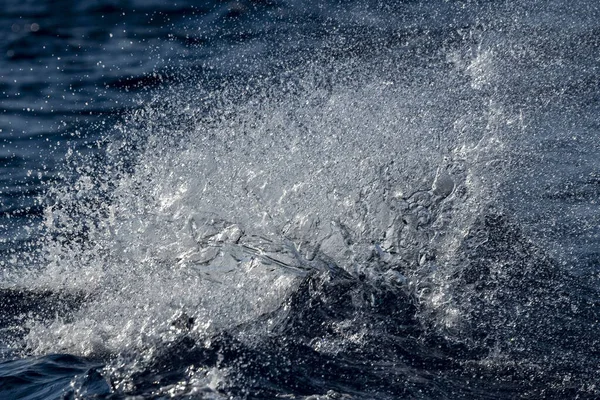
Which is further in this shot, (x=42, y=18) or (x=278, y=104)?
(x=42, y=18)

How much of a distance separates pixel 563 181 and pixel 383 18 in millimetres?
3633

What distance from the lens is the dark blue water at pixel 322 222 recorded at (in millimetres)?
3361

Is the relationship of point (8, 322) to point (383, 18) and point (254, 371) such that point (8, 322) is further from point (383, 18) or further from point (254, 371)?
point (383, 18)

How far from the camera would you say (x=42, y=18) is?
8.85 metres

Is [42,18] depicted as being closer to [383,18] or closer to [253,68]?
[253,68]

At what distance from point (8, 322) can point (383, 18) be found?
5.20m

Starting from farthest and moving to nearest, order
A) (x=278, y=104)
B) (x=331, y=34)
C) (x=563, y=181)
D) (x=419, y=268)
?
(x=331, y=34)
(x=278, y=104)
(x=563, y=181)
(x=419, y=268)

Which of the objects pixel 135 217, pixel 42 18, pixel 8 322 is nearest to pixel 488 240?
pixel 135 217

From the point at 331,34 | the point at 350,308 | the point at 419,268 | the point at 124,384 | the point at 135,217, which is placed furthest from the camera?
the point at 331,34

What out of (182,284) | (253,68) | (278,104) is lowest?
(182,284)

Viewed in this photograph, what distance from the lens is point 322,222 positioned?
4.32 meters

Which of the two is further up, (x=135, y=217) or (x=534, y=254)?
(x=135, y=217)

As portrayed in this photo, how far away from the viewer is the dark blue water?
11.0ft

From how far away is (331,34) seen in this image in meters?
7.77
